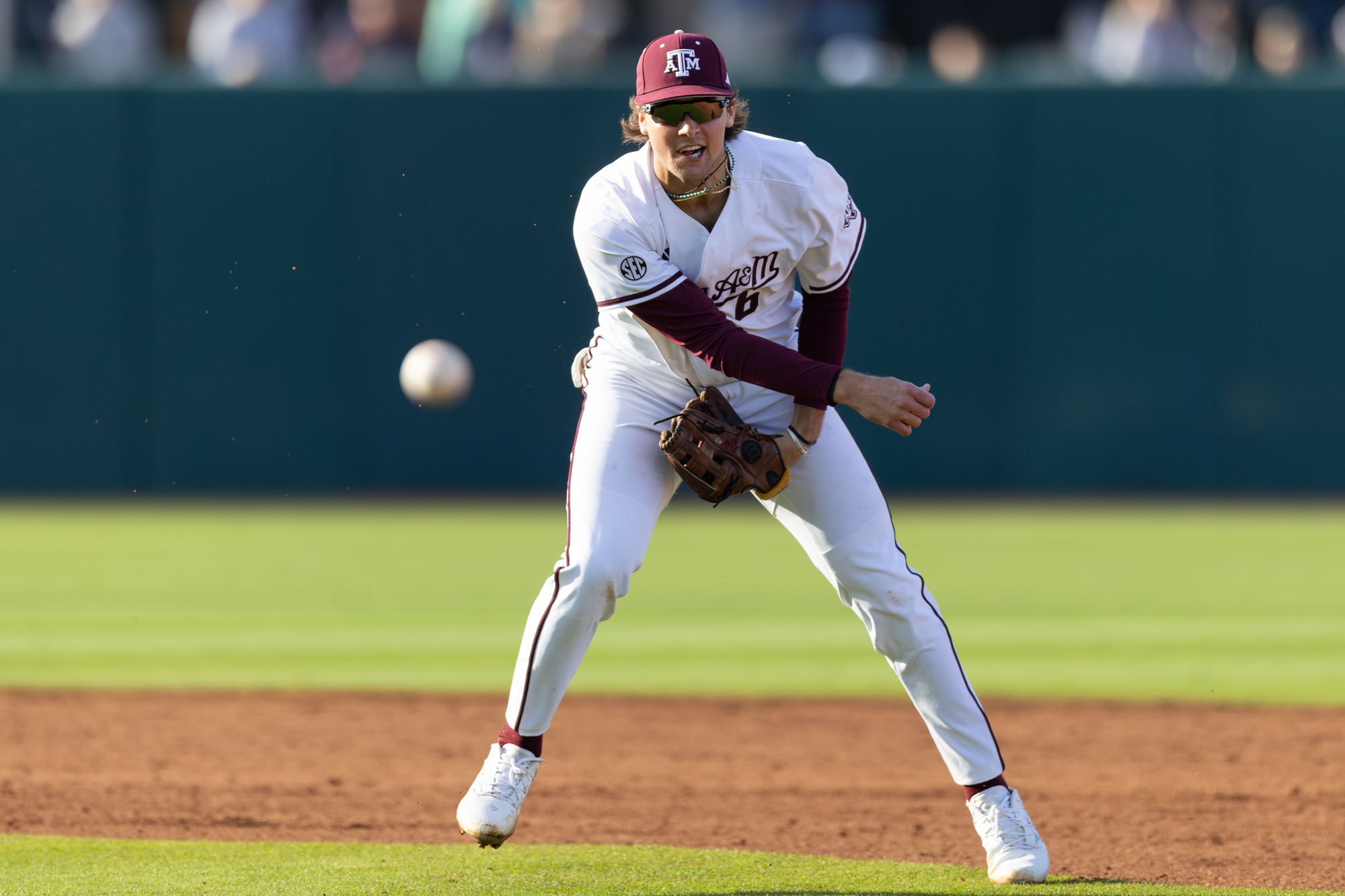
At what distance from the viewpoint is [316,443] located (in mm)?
12125

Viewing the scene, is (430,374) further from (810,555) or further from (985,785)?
(985,785)

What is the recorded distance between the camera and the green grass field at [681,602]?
686 cm

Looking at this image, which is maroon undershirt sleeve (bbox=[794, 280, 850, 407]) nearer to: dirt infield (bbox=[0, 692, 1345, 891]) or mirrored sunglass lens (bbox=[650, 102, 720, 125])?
mirrored sunglass lens (bbox=[650, 102, 720, 125])

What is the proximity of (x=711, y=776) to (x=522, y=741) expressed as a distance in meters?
1.45

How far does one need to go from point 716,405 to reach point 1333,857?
6.26 feet

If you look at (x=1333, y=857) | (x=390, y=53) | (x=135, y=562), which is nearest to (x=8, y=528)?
(x=135, y=562)

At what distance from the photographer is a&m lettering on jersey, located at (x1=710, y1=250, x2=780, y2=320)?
13.0 ft

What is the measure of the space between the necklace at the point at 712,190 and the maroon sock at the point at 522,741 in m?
1.28

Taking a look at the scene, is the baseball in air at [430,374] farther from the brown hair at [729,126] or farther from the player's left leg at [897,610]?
the player's left leg at [897,610]

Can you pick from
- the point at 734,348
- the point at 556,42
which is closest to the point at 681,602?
the point at 734,348

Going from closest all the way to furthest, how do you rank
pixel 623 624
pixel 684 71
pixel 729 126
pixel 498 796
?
pixel 684 71, pixel 498 796, pixel 729 126, pixel 623 624

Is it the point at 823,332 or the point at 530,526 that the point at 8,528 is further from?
the point at 823,332

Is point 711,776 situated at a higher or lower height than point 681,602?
higher

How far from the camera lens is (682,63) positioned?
12.3ft
